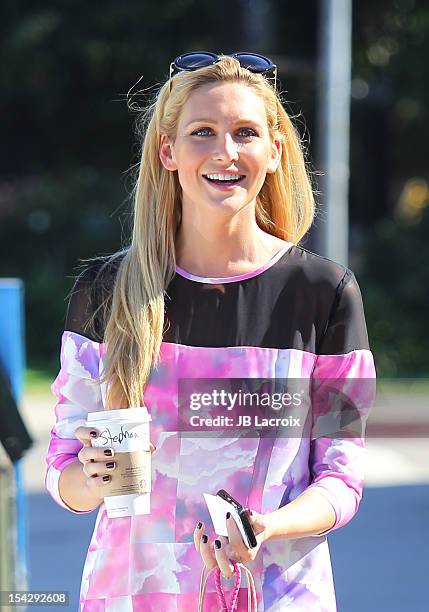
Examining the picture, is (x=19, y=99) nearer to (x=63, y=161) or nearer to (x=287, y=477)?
(x=63, y=161)

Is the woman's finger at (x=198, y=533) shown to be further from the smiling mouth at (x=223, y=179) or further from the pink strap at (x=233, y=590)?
the smiling mouth at (x=223, y=179)

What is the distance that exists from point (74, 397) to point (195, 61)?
0.69 metres

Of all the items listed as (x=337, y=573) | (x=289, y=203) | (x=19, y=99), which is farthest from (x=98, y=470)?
(x=19, y=99)

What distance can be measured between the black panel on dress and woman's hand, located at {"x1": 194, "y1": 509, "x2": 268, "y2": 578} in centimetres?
36

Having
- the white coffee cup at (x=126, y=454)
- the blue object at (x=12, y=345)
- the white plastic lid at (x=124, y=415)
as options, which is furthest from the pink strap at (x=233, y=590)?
the blue object at (x=12, y=345)

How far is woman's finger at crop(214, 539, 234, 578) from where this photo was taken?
2008mm

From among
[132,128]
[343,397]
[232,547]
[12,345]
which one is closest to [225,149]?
[343,397]

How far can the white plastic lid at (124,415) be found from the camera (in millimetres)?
2055

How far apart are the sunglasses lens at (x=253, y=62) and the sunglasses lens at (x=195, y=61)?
0.06 metres

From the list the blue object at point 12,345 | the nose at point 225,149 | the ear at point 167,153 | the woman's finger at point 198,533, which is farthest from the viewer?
the blue object at point 12,345

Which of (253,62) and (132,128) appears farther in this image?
(132,128)

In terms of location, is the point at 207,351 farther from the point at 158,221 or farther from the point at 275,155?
the point at 275,155

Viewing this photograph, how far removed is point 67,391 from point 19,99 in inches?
783

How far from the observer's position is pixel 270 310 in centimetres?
222
